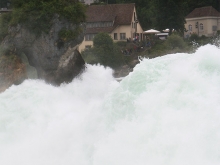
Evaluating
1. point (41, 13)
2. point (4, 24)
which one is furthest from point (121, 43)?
point (41, 13)

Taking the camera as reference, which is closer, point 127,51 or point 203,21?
point 127,51

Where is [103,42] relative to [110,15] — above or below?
below

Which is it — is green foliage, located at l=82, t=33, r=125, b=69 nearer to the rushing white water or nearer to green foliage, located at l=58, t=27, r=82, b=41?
green foliage, located at l=58, t=27, r=82, b=41

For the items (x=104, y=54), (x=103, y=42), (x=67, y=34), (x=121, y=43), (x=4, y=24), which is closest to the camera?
(x=67, y=34)

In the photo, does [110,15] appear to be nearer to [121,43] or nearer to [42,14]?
[121,43]

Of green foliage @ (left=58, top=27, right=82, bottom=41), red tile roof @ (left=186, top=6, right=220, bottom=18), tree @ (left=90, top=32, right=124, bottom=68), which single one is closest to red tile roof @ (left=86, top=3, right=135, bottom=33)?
red tile roof @ (left=186, top=6, right=220, bottom=18)

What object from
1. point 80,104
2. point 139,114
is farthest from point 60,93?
point 139,114

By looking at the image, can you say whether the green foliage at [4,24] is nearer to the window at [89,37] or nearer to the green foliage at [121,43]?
the green foliage at [121,43]
